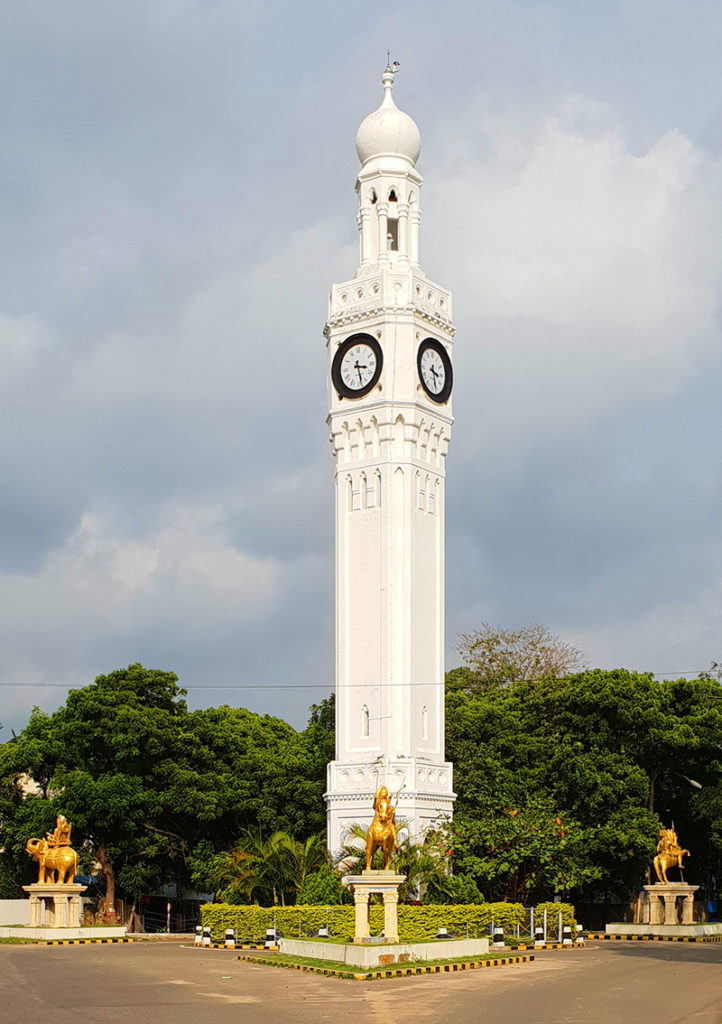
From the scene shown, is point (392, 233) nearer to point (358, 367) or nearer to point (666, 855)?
point (358, 367)

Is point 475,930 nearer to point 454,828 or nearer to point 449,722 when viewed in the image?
point 454,828

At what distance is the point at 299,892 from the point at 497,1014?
70.8 feet

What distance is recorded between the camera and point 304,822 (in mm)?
47625

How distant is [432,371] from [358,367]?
278 cm

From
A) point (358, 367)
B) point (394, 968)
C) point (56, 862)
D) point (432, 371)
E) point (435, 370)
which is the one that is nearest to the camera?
point (394, 968)

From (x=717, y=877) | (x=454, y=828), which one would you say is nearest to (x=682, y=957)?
(x=454, y=828)

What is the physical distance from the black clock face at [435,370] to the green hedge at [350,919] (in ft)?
61.6

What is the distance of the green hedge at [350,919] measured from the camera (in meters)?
34.6

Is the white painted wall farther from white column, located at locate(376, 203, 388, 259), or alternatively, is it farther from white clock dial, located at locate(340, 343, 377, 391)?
white column, located at locate(376, 203, 388, 259)

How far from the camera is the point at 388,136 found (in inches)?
1993

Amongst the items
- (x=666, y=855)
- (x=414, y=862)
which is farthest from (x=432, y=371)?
(x=666, y=855)

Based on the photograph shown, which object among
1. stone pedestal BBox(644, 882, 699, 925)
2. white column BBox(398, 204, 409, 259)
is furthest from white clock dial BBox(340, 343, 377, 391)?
stone pedestal BBox(644, 882, 699, 925)

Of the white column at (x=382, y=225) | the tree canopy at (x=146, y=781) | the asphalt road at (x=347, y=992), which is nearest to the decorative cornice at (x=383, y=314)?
the white column at (x=382, y=225)

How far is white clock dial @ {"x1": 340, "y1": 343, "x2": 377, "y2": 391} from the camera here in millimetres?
48125
